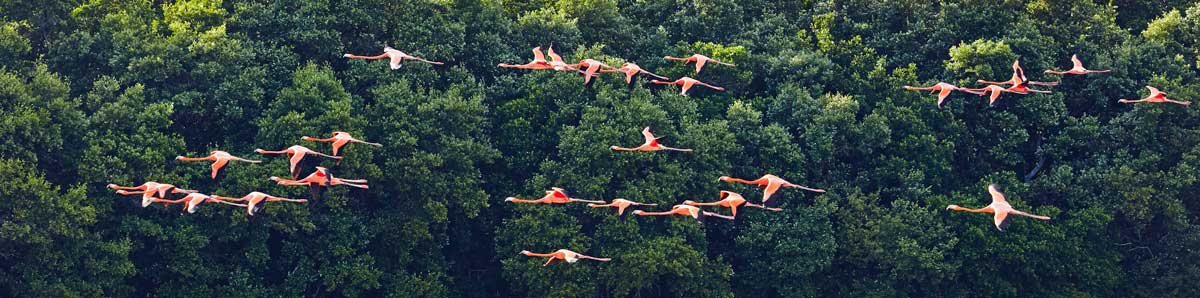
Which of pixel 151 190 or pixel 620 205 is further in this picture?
pixel 620 205

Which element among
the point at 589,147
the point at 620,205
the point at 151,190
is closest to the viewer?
the point at 151,190

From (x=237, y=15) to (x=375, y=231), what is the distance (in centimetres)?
635

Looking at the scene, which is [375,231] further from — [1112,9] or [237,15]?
[1112,9]

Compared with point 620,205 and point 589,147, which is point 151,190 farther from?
point 589,147

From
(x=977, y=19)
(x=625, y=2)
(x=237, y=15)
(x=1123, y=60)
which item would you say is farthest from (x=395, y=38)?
(x=1123, y=60)

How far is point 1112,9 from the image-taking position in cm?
5238

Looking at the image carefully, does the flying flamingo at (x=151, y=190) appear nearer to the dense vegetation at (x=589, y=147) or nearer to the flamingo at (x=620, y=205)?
the dense vegetation at (x=589, y=147)

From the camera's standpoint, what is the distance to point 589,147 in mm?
47219

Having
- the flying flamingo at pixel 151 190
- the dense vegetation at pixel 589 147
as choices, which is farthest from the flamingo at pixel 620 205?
the flying flamingo at pixel 151 190

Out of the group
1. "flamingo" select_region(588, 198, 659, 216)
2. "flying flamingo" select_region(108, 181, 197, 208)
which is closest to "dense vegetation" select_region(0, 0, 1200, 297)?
"flamingo" select_region(588, 198, 659, 216)

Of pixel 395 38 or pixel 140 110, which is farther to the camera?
pixel 395 38

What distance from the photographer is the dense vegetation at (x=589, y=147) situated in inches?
1789

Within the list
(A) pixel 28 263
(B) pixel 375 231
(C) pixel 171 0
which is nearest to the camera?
(A) pixel 28 263

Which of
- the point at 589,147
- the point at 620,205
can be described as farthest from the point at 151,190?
the point at 589,147
